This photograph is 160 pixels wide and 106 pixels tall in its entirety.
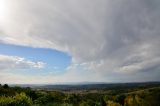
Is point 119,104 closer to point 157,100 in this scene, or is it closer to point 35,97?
point 157,100

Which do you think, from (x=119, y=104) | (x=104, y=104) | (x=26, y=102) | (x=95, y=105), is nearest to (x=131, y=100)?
(x=119, y=104)

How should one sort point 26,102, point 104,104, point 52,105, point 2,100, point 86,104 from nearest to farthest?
point 2,100 → point 26,102 → point 52,105 → point 86,104 → point 104,104

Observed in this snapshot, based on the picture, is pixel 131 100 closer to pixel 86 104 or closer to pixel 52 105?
pixel 86 104

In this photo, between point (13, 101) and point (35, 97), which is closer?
point (13, 101)

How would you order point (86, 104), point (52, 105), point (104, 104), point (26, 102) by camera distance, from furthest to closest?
point (104, 104) → point (86, 104) → point (52, 105) → point (26, 102)

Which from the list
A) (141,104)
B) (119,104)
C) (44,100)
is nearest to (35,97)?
(44,100)

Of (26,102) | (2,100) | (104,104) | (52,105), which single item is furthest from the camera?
(104,104)

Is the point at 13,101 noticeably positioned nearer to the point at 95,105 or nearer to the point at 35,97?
the point at 95,105

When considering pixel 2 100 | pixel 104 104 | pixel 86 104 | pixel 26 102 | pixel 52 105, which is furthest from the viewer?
pixel 104 104

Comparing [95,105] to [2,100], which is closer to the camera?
[2,100]
